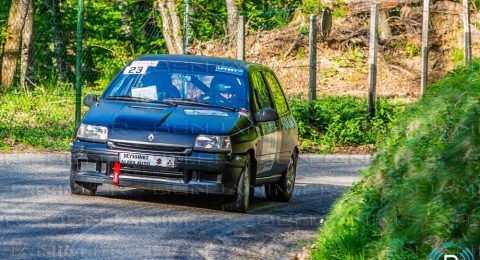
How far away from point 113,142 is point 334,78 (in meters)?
16.8

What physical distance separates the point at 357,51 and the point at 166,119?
1782 cm

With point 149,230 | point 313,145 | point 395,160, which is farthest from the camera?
point 313,145

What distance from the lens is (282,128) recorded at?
15.1m

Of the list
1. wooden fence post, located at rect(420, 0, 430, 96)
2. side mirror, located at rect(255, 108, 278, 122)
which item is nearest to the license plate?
side mirror, located at rect(255, 108, 278, 122)

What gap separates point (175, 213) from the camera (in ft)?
41.4

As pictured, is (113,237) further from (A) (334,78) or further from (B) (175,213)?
(A) (334,78)

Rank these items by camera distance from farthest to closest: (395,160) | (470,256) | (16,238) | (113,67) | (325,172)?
1. (113,67)
2. (325,172)
3. (16,238)
4. (395,160)
5. (470,256)

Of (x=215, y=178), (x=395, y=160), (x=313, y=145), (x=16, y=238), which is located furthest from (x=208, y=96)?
(x=313, y=145)

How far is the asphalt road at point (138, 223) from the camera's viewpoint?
10102 mm

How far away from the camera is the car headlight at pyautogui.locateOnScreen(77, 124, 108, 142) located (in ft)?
42.8

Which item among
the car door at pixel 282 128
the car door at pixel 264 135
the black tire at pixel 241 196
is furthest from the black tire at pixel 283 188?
the black tire at pixel 241 196

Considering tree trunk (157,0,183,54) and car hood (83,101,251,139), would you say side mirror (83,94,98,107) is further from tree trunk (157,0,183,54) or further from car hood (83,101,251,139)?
tree trunk (157,0,183,54)

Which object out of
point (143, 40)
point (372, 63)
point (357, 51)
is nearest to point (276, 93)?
point (372, 63)

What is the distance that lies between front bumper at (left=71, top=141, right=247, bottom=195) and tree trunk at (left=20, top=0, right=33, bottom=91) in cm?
1194
